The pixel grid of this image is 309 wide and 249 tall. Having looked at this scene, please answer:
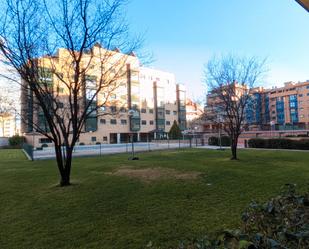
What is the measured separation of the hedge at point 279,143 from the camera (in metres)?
21.4

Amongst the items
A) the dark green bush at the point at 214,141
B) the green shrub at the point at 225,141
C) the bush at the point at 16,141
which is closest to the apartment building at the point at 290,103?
the dark green bush at the point at 214,141

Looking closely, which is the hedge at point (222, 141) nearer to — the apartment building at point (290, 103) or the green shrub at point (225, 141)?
the green shrub at point (225, 141)

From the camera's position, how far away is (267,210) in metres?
2.63

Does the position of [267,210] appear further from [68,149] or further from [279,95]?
[279,95]

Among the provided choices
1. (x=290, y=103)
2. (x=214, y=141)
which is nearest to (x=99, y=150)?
(x=214, y=141)

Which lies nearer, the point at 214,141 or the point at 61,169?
the point at 61,169

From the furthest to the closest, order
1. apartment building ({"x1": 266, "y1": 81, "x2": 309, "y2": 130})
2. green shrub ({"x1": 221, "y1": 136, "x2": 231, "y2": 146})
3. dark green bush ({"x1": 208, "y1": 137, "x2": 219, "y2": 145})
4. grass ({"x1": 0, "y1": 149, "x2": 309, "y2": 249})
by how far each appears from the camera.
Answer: apartment building ({"x1": 266, "y1": 81, "x2": 309, "y2": 130}) < dark green bush ({"x1": 208, "y1": 137, "x2": 219, "y2": 145}) < green shrub ({"x1": 221, "y1": 136, "x2": 231, "y2": 146}) < grass ({"x1": 0, "y1": 149, "x2": 309, "y2": 249})

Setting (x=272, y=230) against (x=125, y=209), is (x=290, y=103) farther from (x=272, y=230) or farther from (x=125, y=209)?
(x=272, y=230)

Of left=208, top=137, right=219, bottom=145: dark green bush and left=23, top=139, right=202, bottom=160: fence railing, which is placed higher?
left=208, top=137, right=219, bottom=145: dark green bush

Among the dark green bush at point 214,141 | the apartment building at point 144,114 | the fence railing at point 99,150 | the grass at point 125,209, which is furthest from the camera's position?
the apartment building at point 144,114

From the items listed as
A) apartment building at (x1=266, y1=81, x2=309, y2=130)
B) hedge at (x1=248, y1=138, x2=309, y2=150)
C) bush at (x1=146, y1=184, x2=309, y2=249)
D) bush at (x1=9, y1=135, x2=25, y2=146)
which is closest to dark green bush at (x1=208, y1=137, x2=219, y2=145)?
hedge at (x1=248, y1=138, x2=309, y2=150)

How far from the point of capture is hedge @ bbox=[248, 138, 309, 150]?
21.4 metres

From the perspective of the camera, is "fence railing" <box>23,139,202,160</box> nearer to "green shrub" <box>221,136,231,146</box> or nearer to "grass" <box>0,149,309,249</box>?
"green shrub" <box>221,136,231,146</box>

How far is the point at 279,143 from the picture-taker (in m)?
23.2
